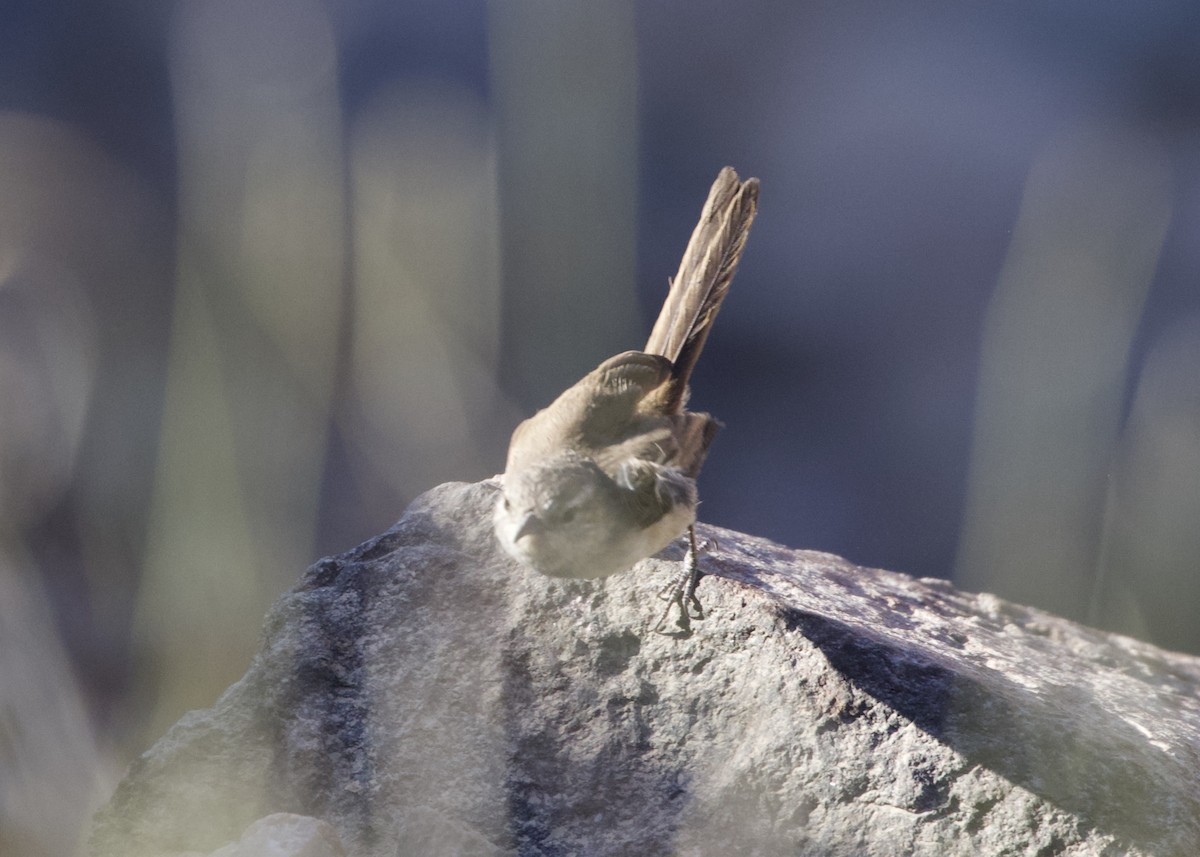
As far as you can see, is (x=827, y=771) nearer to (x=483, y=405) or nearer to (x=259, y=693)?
(x=259, y=693)

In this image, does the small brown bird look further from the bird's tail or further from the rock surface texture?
the rock surface texture

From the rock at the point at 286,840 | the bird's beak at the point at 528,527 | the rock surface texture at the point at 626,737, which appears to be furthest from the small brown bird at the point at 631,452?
the rock at the point at 286,840

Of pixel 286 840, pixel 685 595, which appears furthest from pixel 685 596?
pixel 286 840

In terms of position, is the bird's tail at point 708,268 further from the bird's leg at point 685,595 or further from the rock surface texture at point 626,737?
the rock surface texture at point 626,737

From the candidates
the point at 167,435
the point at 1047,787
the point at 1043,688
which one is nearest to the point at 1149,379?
the point at 1043,688

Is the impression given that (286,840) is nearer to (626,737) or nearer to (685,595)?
(626,737)

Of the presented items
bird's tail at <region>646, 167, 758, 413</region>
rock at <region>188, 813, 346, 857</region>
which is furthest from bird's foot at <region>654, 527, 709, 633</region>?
rock at <region>188, 813, 346, 857</region>

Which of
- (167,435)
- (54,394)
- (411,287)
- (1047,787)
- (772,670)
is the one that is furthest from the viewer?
(411,287)
